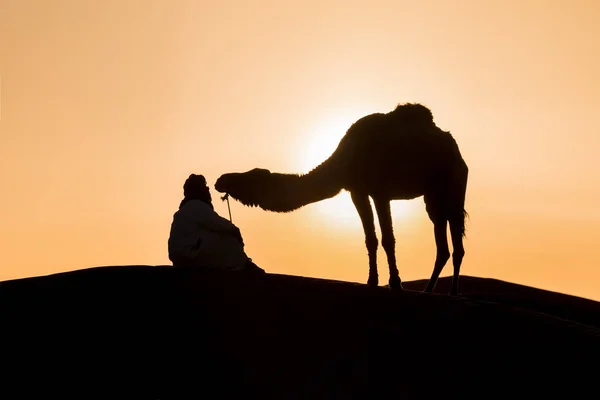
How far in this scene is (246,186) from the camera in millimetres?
16953

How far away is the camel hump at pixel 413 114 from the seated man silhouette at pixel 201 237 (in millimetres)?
3661

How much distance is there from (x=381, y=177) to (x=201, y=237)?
10.8 ft

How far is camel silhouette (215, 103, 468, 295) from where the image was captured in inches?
659

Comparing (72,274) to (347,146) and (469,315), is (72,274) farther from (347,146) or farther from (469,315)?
(469,315)

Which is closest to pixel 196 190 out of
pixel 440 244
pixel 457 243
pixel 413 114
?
pixel 413 114

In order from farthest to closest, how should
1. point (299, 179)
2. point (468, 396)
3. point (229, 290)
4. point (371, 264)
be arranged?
point (299, 179) → point (371, 264) → point (229, 290) → point (468, 396)

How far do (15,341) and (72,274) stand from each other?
3.05 metres

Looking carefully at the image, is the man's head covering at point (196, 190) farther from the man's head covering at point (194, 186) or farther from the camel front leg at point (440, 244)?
the camel front leg at point (440, 244)

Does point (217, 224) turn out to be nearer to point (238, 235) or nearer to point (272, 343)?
point (238, 235)

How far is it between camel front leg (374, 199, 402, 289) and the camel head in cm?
202

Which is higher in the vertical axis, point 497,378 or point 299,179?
point 299,179

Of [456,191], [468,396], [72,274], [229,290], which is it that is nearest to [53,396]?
[229,290]

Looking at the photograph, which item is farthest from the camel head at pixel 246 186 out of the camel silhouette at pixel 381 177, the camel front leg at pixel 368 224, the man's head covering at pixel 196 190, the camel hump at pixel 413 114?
the camel hump at pixel 413 114

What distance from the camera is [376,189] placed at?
16.7 metres
